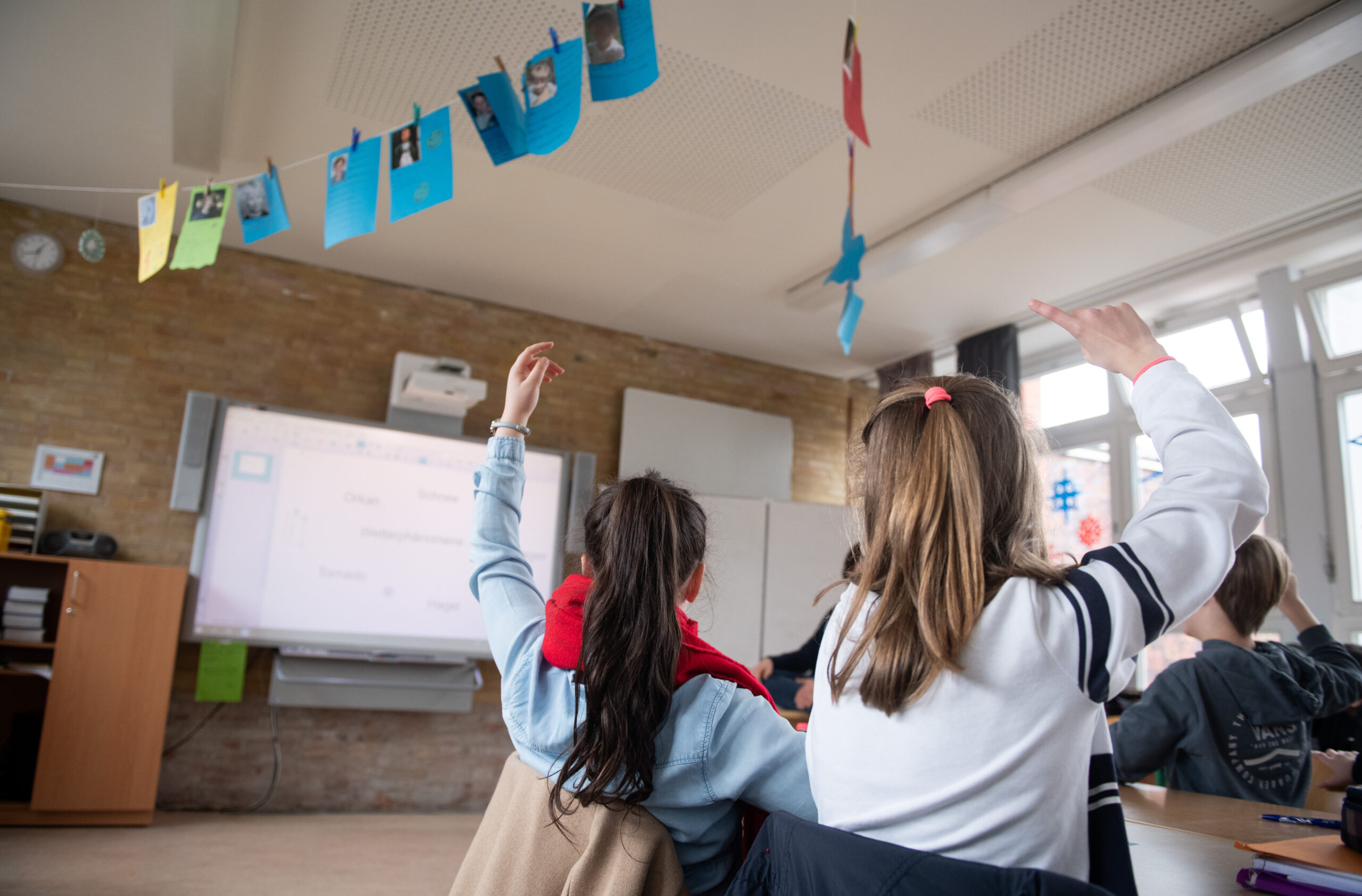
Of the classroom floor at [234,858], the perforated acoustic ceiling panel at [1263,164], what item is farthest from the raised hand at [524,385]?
the perforated acoustic ceiling panel at [1263,164]

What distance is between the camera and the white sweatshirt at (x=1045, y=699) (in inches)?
29.2

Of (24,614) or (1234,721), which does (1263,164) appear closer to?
(1234,721)

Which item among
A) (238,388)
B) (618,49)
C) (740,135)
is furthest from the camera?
(238,388)

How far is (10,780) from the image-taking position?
345 cm

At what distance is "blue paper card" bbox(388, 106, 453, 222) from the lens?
231 cm

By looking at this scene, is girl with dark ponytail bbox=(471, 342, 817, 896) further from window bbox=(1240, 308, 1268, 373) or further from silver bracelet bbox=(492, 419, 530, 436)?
window bbox=(1240, 308, 1268, 373)

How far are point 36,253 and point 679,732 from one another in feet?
14.2

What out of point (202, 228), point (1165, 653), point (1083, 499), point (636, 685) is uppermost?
point (202, 228)

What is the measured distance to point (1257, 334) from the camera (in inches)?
163

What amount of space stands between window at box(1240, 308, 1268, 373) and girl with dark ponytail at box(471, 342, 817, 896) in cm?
398

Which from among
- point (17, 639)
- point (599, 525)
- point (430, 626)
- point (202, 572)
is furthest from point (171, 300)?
point (599, 525)

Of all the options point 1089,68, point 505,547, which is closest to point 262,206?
point 505,547

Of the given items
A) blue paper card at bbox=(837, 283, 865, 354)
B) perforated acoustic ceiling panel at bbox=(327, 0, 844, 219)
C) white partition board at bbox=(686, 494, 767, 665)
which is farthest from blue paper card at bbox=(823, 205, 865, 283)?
white partition board at bbox=(686, 494, 767, 665)

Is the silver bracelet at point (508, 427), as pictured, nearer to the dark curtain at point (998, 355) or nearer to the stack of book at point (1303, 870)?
the stack of book at point (1303, 870)
